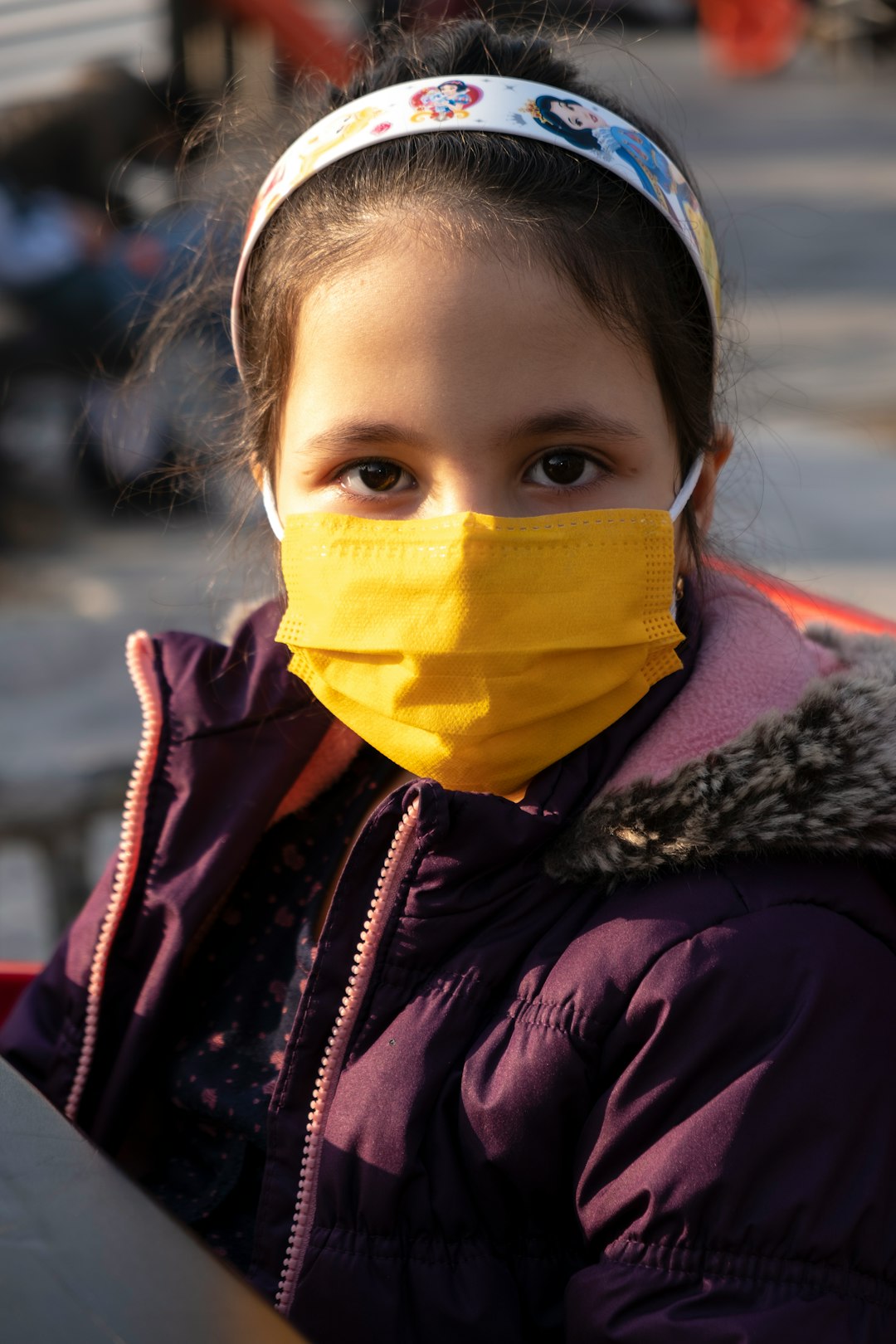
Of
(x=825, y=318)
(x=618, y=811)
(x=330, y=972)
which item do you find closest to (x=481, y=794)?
(x=618, y=811)

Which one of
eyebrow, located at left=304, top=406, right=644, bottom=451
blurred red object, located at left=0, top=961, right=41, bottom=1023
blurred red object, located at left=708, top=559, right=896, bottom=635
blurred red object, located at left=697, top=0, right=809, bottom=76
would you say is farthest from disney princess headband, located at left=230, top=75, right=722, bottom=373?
blurred red object, located at left=697, top=0, right=809, bottom=76

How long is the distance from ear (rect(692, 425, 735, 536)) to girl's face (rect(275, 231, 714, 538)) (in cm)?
14

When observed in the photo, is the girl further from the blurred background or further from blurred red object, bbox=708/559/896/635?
the blurred background

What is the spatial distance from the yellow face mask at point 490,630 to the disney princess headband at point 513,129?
342mm

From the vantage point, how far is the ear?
1.58 m

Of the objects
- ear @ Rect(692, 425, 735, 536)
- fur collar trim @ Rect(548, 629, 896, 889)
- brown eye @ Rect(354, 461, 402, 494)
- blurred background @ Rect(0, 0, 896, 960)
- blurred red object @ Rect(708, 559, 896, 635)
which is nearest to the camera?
fur collar trim @ Rect(548, 629, 896, 889)

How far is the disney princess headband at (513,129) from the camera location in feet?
4.77

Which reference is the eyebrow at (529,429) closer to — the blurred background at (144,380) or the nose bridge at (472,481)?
the nose bridge at (472,481)

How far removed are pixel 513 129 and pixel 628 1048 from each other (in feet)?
2.87

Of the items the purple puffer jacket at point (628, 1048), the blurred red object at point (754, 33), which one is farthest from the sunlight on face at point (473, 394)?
the blurred red object at point (754, 33)

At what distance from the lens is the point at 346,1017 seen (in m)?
1.36

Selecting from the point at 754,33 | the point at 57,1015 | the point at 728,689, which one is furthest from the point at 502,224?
the point at 754,33

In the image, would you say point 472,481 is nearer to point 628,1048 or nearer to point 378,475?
point 378,475

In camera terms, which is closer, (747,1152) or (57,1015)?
(747,1152)
